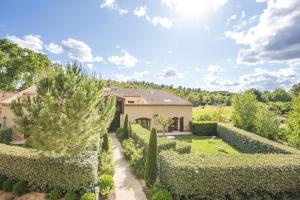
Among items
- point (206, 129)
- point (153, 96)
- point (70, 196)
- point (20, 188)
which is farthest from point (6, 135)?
point (206, 129)

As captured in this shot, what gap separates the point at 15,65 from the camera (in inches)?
1559

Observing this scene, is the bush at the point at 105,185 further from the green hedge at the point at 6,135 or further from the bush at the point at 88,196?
the green hedge at the point at 6,135

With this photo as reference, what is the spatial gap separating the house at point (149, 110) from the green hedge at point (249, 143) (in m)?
6.89

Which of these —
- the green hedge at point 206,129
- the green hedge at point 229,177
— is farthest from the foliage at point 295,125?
the green hedge at point 206,129

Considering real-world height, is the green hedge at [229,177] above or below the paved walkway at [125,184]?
above

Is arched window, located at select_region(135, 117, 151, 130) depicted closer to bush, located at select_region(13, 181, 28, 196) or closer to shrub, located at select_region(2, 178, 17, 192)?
shrub, located at select_region(2, 178, 17, 192)

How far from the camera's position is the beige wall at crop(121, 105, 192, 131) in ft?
111

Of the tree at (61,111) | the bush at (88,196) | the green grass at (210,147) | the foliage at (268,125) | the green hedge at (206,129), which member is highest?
the tree at (61,111)

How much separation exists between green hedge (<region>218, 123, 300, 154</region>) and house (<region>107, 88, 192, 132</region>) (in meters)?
6.89

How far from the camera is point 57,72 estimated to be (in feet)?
38.7

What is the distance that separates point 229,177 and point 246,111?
21.5m

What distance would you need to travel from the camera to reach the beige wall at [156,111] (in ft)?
111

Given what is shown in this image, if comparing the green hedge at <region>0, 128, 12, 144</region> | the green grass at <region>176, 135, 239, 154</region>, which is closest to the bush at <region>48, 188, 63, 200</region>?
the green grass at <region>176, 135, 239, 154</region>

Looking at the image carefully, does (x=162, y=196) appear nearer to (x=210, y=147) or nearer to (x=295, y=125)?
(x=295, y=125)
